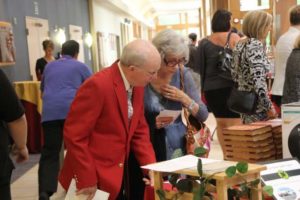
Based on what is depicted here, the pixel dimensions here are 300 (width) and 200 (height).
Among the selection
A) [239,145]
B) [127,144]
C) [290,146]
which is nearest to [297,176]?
[290,146]

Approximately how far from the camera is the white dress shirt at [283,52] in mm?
3500

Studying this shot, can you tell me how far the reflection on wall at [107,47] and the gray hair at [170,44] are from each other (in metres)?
11.8

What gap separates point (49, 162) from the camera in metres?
4.20

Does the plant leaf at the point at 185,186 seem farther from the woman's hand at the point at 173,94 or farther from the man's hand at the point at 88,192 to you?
the woman's hand at the point at 173,94

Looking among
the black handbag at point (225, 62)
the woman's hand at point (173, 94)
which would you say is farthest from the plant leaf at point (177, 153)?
the black handbag at point (225, 62)

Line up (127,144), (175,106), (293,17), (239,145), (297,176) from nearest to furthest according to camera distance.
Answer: (297,176) < (239,145) < (127,144) < (175,106) < (293,17)

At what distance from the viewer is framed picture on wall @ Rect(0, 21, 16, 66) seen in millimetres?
6191

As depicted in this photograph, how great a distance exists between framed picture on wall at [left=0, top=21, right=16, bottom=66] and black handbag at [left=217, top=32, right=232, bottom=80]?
352cm

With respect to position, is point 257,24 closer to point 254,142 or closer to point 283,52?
point 283,52

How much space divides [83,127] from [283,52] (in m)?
2.20

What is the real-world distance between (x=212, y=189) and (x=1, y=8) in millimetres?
5905

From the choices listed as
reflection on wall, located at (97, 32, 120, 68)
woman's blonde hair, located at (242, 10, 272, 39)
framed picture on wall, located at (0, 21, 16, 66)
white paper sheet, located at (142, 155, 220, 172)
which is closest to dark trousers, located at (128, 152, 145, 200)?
white paper sheet, located at (142, 155, 220, 172)

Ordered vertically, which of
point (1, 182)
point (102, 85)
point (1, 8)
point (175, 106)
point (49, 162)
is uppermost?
point (1, 8)

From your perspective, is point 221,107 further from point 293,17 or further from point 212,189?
point 212,189
